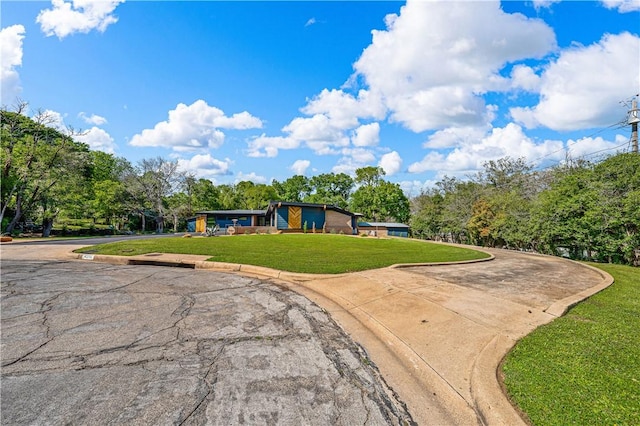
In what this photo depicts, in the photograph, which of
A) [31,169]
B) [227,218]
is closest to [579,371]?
[31,169]

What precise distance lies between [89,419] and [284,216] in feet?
79.9

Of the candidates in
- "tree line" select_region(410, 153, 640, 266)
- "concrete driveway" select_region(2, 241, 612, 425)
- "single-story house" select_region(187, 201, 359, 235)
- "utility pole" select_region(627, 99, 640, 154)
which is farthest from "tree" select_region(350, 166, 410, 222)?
"concrete driveway" select_region(2, 241, 612, 425)

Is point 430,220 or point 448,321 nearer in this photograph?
point 448,321

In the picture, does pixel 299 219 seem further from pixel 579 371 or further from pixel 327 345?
pixel 579 371

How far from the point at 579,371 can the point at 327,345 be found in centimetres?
244

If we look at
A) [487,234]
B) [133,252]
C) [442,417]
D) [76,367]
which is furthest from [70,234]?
[487,234]

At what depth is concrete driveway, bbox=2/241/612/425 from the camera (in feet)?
7.41

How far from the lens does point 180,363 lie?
284 cm

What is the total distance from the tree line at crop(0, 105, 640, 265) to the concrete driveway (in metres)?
9.56

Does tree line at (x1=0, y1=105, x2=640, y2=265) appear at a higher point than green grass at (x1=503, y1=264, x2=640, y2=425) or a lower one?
higher

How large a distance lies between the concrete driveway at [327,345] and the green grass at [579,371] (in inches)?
7.0

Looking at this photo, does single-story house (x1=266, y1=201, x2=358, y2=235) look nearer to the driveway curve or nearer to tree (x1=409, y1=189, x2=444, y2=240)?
tree (x1=409, y1=189, x2=444, y2=240)

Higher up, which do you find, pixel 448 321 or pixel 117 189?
pixel 117 189

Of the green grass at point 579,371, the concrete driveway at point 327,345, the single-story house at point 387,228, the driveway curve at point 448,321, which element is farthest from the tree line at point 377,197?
the green grass at point 579,371
